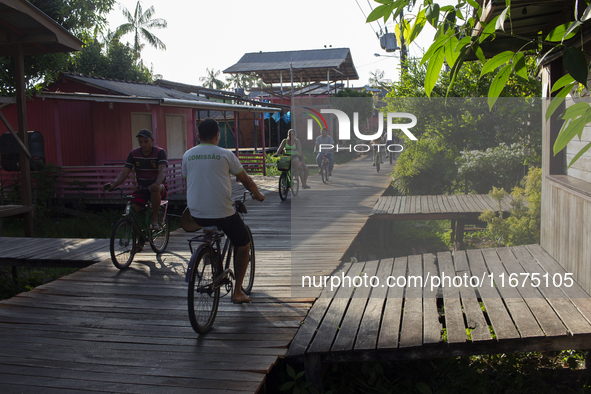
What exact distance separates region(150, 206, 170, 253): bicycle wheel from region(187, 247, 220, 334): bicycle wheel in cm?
267

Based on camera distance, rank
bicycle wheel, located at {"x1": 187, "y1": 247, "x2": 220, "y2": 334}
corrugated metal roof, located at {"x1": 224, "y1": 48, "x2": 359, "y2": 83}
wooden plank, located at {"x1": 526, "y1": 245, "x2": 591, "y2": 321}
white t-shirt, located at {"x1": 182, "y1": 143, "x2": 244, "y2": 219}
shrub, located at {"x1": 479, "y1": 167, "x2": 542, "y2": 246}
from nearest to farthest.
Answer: bicycle wheel, located at {"x1": 187, "y1": 247, "x2": 220, "y2": 334}, white t-shirt, located at {"x1": 182, "y1": 143, "x2": 244, "y2": 219}, wooden plank, located at {"x1": 526, "y1": 245, "x2": 591, "y2": 321}, shrub, located at {"x1": 479, "y1": 167, "x2": 542, "y2": 246}, corrugated metal roof, located at {"x1": 224, "y1": 48, "x2": 359, "y2": 83}

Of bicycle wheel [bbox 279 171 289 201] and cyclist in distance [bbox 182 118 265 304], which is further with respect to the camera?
bicycle wheel [bbox 279 171 289 201]

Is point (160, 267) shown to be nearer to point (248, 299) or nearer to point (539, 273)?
point (248, 299)

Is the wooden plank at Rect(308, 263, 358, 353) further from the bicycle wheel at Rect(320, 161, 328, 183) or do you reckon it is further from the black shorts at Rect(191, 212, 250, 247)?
the bicycle wheel at Rect(320, 161, 328, 183)

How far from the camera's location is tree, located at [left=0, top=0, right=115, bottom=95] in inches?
437

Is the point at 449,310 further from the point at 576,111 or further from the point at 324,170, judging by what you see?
the point at 576,111

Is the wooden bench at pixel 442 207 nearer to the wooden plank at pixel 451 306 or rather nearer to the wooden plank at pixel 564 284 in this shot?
the wooden plank at pixel 451 306

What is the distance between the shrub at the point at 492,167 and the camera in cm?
425

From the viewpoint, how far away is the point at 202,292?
4.08 m

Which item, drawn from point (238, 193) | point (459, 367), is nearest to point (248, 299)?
point (459, 367)

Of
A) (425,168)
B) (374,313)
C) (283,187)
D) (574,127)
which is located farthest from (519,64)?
(283,187)

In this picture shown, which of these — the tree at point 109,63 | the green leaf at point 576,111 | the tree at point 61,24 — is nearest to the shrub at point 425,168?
the green leaf at point 576,111

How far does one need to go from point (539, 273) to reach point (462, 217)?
39.3 inches

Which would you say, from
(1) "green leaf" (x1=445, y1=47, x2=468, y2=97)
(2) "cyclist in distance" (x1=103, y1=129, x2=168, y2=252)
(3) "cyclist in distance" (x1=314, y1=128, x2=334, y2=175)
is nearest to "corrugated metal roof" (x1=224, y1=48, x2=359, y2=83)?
(2) "cyclist in distance" (x1=103, y1=129, x2=168, y2=252)
